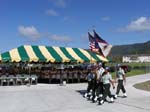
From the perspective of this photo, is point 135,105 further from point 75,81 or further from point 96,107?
point 75,81

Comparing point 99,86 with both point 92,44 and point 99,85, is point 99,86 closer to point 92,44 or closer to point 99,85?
point 99,85

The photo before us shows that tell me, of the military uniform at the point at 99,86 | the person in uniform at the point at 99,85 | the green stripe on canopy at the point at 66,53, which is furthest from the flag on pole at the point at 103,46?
the green stripe on canopy at the point at 66,53

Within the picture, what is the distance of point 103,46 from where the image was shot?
71.8 ft

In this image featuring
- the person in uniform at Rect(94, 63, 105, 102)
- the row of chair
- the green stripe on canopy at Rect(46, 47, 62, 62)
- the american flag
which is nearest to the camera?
the person in uniform at Rect(94, 63, 105, 102)

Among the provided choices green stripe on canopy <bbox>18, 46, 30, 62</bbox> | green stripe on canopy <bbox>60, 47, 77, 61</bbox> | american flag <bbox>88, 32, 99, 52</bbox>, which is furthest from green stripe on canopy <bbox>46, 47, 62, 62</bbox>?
american flag <bbox>88, 32, 99, 52</bbox>

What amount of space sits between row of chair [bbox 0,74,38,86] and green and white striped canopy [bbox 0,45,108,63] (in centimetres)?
128

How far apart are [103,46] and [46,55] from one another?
1026 centimetres

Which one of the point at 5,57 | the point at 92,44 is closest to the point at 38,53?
the point at 5,57

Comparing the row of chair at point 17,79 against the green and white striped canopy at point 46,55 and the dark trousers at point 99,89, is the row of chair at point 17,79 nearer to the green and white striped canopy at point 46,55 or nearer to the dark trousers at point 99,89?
the green and white striped canopy at point 46,55

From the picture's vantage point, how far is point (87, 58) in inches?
1302

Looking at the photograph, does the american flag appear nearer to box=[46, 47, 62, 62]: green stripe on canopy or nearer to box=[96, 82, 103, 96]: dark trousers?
box=[96, 82, 103, 96]: dark trousers

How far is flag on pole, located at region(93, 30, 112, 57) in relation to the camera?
21.8 m

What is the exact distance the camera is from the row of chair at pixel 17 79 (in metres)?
28.6

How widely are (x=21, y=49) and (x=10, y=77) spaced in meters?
3.72
